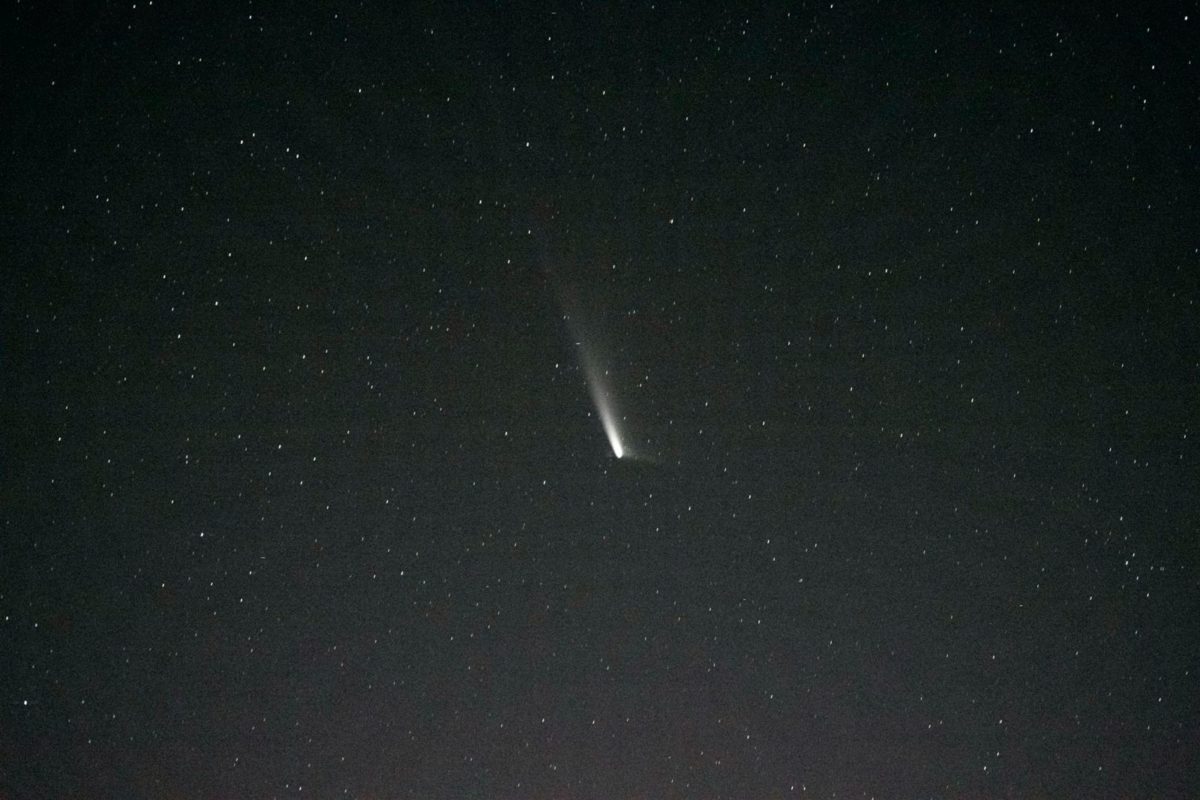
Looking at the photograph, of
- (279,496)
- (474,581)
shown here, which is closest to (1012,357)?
(474,581)

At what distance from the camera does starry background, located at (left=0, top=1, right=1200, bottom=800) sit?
679mm

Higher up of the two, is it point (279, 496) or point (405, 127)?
point (405, 127)

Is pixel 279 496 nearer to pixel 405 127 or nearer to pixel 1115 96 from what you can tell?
pixel 405 127

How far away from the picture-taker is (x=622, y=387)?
69 cm

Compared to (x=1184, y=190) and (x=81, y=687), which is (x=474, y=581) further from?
(x=1184, y=190)

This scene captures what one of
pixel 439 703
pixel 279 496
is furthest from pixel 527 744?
pixel 279 496

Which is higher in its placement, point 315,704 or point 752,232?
point 752,232

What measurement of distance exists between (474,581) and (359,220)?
241 millimetres

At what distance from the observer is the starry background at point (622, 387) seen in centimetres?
68

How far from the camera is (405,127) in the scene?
693 millimetres

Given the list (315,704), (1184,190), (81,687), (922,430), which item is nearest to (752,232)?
(922,430)

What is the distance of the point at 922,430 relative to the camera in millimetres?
685

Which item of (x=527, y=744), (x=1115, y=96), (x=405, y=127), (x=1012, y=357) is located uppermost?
(x=405, y=127)

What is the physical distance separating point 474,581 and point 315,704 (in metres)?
0.13
